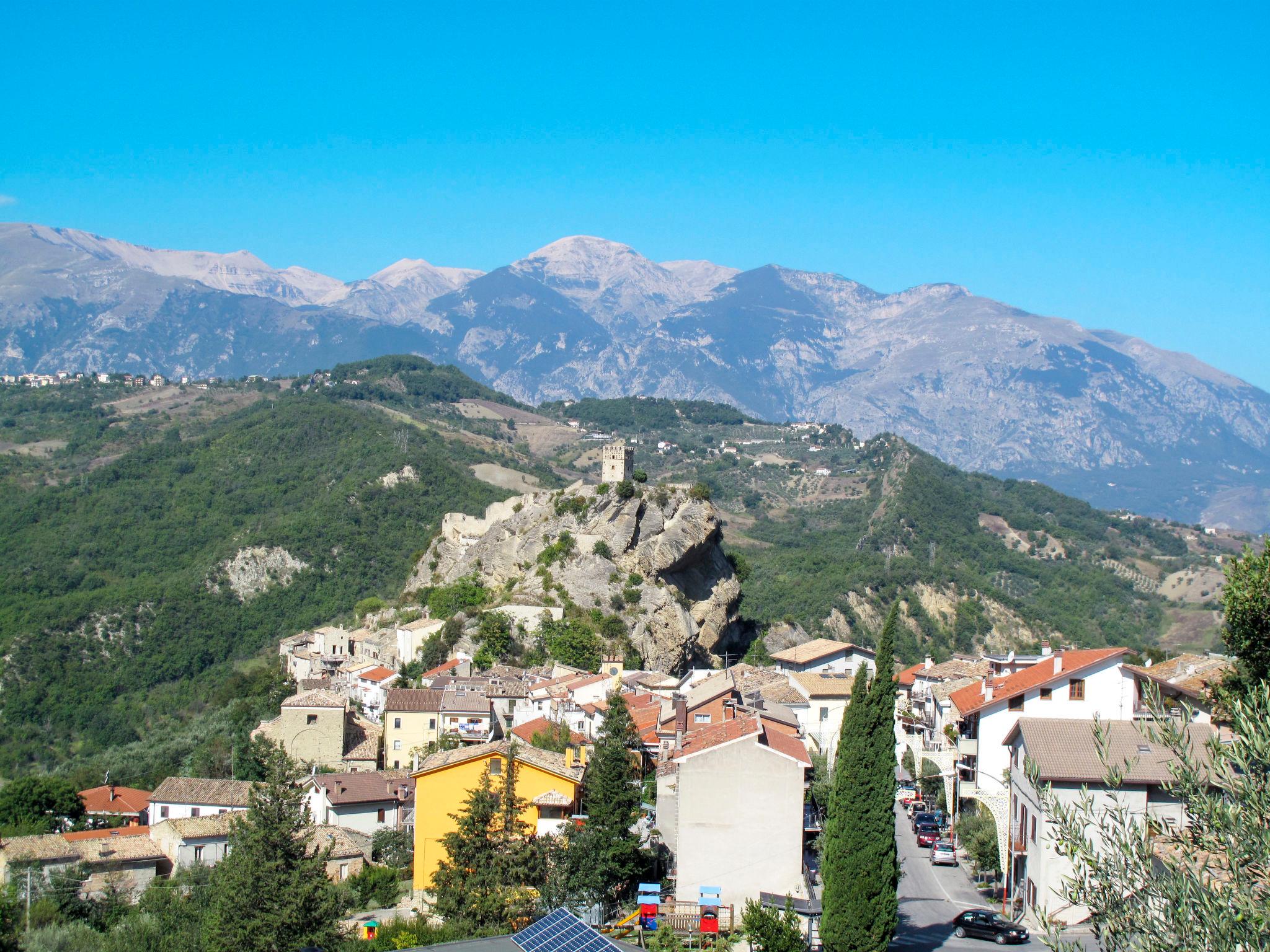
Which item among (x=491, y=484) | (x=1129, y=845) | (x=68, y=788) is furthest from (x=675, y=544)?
(x=491, y=484)

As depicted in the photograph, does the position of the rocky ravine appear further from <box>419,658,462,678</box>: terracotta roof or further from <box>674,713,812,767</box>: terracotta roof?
<box>674,713,812,767</box>: terracotta roof

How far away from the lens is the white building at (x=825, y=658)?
6544 centimetres

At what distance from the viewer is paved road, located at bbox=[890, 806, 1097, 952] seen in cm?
2505

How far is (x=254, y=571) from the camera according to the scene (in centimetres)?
Answer: 11212

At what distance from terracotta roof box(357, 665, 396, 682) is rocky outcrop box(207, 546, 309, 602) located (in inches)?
1930

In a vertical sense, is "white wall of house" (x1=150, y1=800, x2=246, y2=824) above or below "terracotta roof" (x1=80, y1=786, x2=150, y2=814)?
above

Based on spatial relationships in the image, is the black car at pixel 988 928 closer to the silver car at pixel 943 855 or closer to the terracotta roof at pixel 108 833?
the silver car at pixel 943 855

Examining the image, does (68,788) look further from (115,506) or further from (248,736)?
(115,506)

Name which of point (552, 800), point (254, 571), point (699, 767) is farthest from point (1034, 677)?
point (254, 571)

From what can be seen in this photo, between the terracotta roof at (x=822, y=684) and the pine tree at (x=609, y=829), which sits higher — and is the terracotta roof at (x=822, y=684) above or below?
above

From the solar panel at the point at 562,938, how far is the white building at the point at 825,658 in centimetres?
4631

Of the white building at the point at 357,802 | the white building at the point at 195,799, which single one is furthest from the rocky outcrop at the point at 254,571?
the white building at the point at 357,802

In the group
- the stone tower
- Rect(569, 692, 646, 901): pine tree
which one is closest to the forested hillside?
the stone tower

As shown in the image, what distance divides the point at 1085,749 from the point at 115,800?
3946cm
